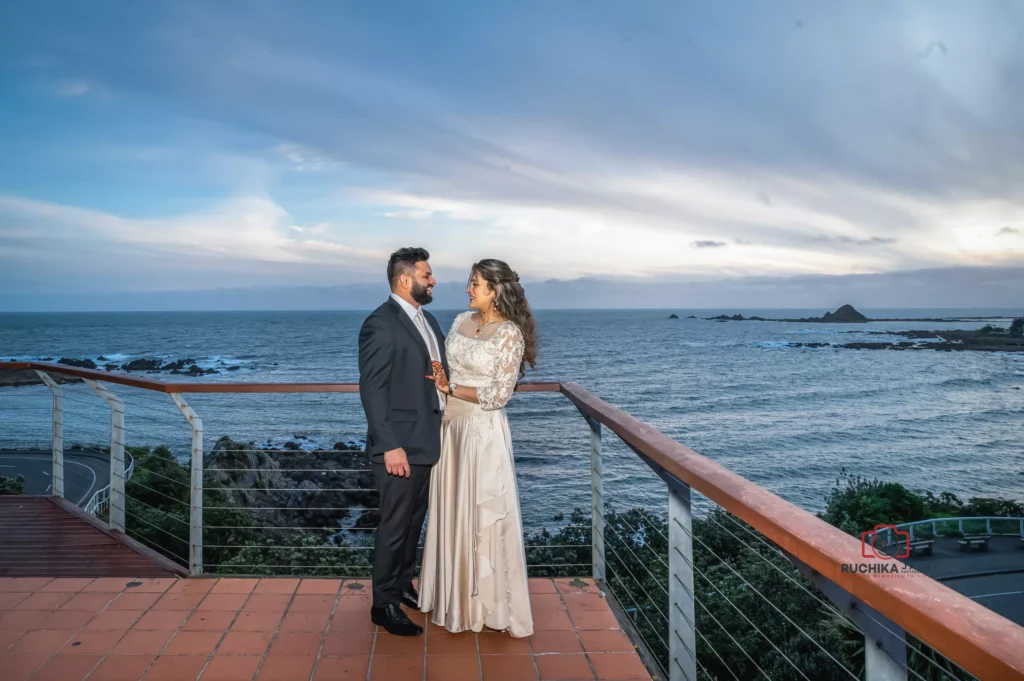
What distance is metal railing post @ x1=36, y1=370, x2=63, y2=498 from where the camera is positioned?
14.8 feet

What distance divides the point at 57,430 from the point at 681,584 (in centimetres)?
468

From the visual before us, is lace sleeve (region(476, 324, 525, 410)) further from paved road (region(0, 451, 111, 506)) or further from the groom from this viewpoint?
paved road (region(0, 451, 111, 506))

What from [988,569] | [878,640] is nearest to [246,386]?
[878,640]

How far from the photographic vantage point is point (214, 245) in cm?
3803

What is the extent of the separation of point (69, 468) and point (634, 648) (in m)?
20.6

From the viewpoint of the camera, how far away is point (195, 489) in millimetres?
3557

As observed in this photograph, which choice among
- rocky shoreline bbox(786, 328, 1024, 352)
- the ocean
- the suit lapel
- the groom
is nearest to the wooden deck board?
the groom

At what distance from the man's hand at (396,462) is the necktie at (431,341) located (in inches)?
12.1

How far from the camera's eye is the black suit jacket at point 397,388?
277 centimetres

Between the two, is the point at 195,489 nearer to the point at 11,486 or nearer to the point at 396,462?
the point at 396,462

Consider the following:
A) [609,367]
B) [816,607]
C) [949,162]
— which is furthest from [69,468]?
[609,367]

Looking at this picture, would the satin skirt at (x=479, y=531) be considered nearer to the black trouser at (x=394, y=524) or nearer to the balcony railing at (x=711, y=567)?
the black trouser at (x=394, y=524)

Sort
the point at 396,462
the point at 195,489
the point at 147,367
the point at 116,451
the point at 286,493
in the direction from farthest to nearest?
1. the point at 147,367
2. the point at 286,493
3. the point at 116,451
4. the point at 195,489
5. the point at 396,462

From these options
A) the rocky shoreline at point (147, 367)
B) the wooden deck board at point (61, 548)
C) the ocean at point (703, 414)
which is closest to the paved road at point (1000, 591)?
the ocean at point (703, 414)
